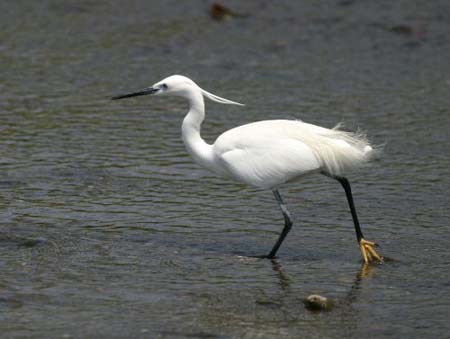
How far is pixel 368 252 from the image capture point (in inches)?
290

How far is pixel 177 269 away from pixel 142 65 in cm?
694

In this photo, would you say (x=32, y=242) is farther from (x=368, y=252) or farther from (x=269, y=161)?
(x=368, y=252)

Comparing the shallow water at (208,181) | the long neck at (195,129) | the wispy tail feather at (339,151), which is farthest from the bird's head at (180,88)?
the shallow water at (208,181)

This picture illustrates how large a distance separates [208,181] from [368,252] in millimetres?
2351

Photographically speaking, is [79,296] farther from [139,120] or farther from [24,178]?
[139,120]

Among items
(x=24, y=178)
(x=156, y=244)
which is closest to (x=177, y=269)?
(x=156, y=244)

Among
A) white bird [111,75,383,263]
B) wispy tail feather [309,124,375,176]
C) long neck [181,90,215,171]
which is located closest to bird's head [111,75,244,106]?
long neck [181,90,215,171]

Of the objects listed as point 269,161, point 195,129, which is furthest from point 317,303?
point 195,129

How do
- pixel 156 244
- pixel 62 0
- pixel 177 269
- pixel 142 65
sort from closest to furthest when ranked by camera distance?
pixel 177 269, pixel 156 244, pixel 142 65, pixel 62 0

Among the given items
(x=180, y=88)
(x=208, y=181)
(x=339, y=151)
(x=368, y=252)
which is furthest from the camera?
(x=208, y=181)

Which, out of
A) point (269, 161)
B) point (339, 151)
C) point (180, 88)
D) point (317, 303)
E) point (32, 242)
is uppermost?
point (180, 88)

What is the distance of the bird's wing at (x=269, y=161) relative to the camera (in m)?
7.52

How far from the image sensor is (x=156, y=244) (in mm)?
7684

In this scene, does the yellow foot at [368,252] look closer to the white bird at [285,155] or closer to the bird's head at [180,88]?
the white bird at [285,155]
